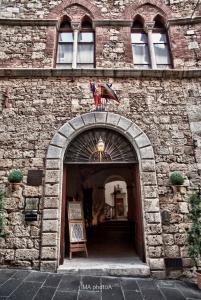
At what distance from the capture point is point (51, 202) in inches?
176

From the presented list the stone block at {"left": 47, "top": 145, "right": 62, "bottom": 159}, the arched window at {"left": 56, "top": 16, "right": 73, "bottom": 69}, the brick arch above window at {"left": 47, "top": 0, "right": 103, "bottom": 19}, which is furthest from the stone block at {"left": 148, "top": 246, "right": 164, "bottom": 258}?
the brick arch above window at {"left": 47, "top": 0, "right": 103, "bottom": 19}

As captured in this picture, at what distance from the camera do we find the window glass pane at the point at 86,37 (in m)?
6.12

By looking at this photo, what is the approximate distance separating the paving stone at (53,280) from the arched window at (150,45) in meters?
5.39

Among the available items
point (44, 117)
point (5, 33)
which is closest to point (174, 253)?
point (44, 117)

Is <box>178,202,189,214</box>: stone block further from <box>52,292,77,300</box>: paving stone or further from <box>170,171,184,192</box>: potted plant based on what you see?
<box>52,292,77,300</box>: paving stone

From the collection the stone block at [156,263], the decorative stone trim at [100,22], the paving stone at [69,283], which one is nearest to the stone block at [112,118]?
the decorative stone trim at [100,22]

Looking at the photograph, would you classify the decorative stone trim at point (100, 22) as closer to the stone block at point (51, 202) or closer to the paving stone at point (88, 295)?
the stone block at point (51, 202)

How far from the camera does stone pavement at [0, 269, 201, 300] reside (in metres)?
3.17

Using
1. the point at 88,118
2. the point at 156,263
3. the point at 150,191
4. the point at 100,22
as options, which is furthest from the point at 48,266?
the point at 100,22

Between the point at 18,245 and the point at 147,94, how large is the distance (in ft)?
14.9

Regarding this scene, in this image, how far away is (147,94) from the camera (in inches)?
210

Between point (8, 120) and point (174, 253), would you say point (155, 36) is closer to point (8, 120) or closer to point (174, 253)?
point (8, 120)

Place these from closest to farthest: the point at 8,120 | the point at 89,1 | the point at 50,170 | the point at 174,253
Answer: the point at 174,253
the point at 50,170
the point at 8,120
the point at 89,1

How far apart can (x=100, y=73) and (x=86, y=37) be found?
1573 millimetres
